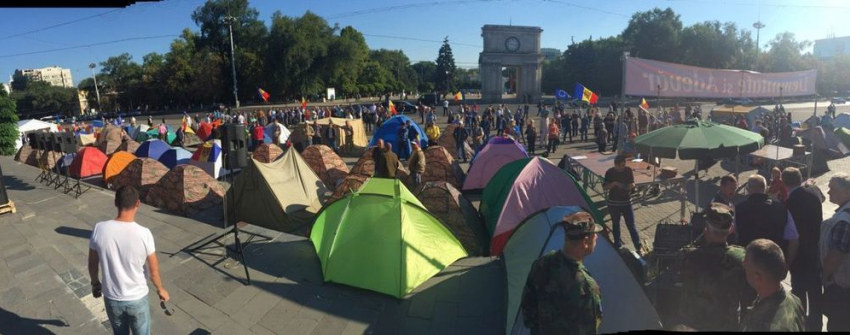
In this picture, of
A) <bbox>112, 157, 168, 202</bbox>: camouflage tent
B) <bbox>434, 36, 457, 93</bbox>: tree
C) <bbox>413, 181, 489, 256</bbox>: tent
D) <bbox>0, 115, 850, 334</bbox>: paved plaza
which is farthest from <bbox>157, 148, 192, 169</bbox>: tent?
<bbox>434, 36, 457, 93</bbox>: tree

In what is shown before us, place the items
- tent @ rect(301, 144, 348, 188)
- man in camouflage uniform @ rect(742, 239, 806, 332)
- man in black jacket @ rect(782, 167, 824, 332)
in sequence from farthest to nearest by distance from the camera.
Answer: tent @ rect(301, 144, 348, 188) < man in black jacket @ rect(782, 167, 824, 332) < man in camouflage uniform @ rect(742, 239, 806, 332)

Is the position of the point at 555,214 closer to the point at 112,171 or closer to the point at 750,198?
the point at 750,198

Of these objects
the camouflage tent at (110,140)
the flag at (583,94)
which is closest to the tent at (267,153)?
the camouflage tent at (110,140)

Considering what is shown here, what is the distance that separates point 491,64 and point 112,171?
49602mm

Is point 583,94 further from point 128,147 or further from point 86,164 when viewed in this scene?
point 86,164

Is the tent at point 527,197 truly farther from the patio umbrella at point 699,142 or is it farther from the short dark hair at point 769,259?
the short dark hair at point 769,259

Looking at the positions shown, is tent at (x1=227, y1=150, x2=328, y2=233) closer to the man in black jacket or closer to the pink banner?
the pink banner

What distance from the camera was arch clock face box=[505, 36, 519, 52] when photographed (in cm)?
5650

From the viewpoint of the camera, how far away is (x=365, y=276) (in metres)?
5.64

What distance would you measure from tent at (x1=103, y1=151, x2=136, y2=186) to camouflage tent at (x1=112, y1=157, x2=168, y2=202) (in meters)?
1.36

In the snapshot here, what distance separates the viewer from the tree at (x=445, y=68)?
292 feet

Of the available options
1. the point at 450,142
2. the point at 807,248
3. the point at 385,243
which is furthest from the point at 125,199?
the point at 450,142

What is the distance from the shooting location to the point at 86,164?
46.5ft

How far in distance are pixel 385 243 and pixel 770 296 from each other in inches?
161
